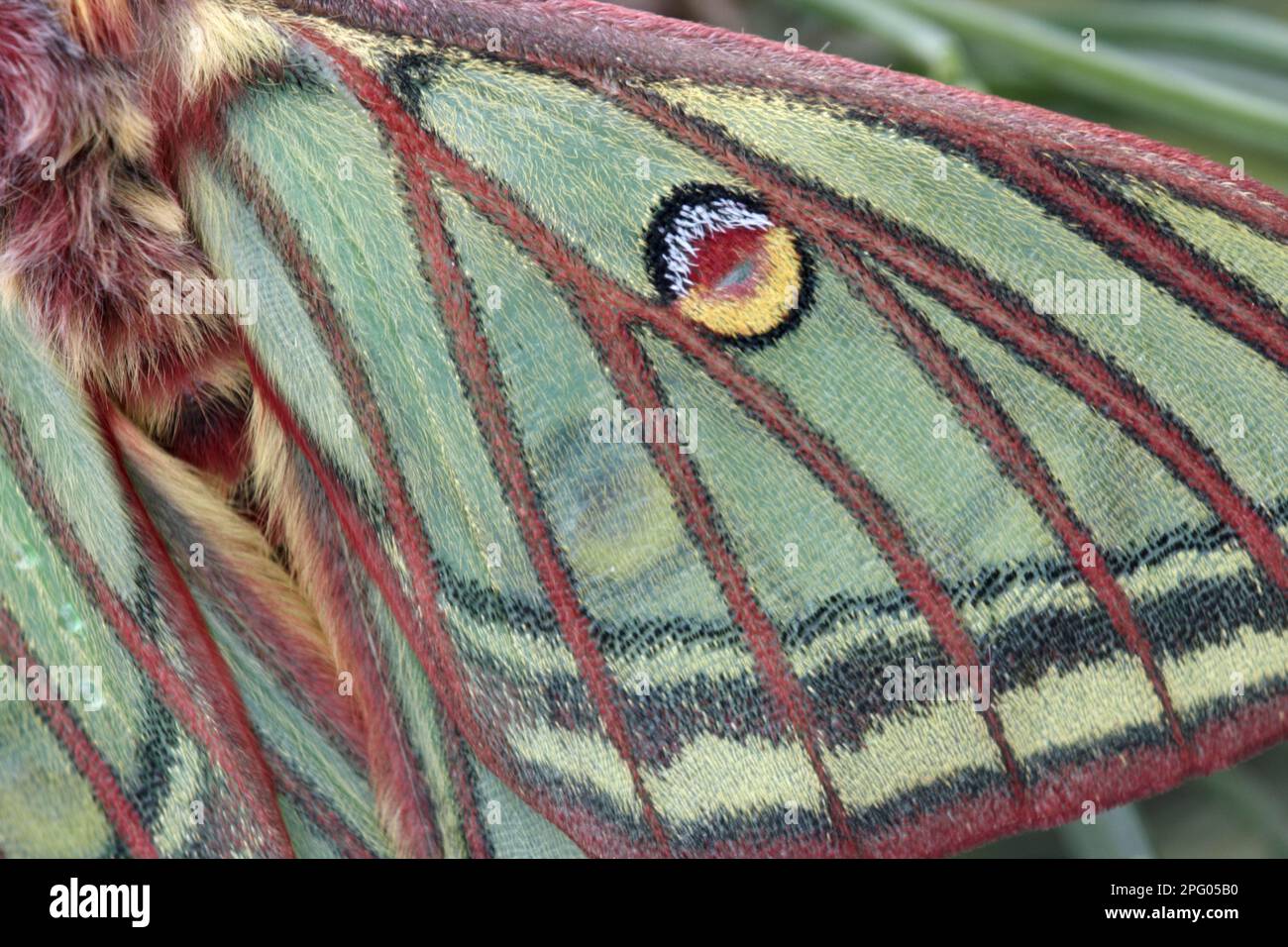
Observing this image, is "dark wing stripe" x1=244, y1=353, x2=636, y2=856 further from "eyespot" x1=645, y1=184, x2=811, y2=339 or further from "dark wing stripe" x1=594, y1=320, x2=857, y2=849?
"eyespot" x1=645, y1=184, x2=811, y2=339

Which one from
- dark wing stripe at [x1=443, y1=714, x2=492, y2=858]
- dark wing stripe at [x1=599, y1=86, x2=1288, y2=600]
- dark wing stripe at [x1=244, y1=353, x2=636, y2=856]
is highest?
dark wing stripe at [x1=599, y1=86, x2=1288, y2=600]

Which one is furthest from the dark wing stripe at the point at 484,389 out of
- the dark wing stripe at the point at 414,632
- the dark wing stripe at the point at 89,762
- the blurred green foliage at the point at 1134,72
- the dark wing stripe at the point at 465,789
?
the blurred green foliage at the point at 1134,72

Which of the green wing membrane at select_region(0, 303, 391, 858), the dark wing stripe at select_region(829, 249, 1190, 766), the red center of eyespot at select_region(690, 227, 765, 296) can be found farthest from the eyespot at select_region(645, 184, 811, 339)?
the green wing membrane at select_region(0, 303, 391, 858)

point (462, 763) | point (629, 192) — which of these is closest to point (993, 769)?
point (462, 763)

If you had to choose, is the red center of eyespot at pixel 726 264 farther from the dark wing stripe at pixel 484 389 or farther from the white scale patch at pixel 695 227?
the dark wing stripe at pixel 484 389

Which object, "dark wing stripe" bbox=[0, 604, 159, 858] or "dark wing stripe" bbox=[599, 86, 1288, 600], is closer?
"dark wing stripe" bbox=[599, 86, 1288, 600]

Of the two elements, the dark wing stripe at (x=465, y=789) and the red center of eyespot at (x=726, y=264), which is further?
the dark wing stripe at (x=465, y=789)

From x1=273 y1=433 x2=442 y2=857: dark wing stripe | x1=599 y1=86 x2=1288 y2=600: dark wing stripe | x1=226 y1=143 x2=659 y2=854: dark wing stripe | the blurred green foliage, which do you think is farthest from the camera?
the blurred green foliage
